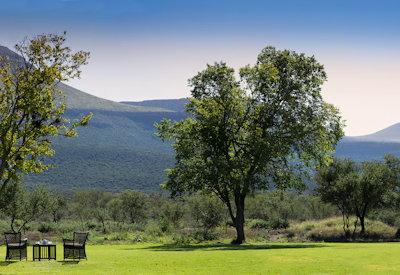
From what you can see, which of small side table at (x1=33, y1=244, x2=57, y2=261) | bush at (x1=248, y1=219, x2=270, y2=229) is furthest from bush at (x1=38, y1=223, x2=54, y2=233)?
small side table at (x1=33, y1=244, x2=57, y2=261)

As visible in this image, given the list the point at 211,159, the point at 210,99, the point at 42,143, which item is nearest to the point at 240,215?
the point at 211,159

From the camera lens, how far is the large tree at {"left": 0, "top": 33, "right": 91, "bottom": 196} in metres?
27.3

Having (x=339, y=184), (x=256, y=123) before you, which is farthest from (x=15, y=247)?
(x=339, y=184)

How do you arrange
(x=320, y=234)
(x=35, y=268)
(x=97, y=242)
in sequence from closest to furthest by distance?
1. (x=35, y=268)
2. (x=97, y=242)
3. (x=320, y=234)

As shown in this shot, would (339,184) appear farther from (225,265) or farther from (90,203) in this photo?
(90,203)

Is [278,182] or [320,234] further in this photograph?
[320,234]

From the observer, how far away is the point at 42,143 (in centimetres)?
3006

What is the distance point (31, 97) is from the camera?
88.8ft

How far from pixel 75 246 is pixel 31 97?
29.4ft

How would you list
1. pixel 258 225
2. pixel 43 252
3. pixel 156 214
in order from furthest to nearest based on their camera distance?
pixel 156 214, pixel 258 225, pixel 43 252

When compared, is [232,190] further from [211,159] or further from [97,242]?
[97,242]

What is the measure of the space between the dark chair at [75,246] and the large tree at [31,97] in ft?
16.4

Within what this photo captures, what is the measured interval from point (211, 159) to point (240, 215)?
6.52 m

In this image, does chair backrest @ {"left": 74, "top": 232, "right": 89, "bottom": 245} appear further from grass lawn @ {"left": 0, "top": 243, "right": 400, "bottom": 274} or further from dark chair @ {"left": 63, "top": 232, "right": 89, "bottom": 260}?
grass lawn @ {"left": 0, "top": 243, "right": 400, "bottom": 274}
